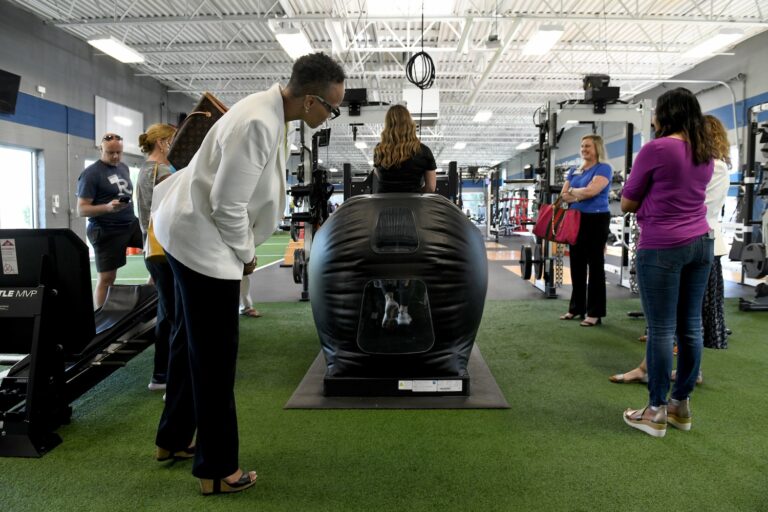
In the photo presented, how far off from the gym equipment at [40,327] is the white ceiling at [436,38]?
6.56 metres

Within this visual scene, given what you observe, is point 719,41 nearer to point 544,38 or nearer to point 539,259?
point 544,38

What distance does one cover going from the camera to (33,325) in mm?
2178

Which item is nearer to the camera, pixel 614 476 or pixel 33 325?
pixel 614 476

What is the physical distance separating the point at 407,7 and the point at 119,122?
7.67 metres

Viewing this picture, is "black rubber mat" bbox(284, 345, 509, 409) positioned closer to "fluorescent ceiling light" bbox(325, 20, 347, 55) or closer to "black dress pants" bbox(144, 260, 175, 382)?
"black dress pants" bbox(144, 260, 175, 382)

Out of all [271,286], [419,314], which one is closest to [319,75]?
[419,314]

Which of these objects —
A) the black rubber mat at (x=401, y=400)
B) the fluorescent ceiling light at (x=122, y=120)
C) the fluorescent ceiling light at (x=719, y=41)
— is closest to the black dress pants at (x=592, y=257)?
the black rubber mat at (x=401, y=400)

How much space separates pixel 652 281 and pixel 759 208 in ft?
29.2

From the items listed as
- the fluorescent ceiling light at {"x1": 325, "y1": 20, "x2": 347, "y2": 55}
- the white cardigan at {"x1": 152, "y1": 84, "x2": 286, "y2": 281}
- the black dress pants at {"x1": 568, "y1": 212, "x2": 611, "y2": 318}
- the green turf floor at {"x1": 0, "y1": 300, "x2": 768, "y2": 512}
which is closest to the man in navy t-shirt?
the green turf floor at {"x1": 0, "y1": 300, "x2": 768, "y2": 512}

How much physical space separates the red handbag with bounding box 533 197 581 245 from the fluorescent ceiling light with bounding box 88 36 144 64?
7461 millimetres

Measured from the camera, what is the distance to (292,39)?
7824 mm

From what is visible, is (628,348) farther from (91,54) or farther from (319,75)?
(91,54)

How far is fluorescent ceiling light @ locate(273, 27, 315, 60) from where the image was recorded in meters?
7.62

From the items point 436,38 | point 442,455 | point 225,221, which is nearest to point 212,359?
point 225,221
